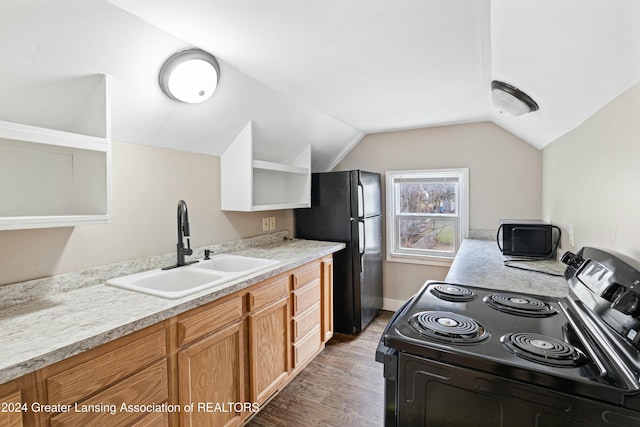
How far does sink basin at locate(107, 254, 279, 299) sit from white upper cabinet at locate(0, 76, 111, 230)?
0.41m

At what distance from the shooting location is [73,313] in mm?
1215

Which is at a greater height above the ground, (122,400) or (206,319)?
(206,319)

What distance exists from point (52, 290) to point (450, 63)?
2366mm

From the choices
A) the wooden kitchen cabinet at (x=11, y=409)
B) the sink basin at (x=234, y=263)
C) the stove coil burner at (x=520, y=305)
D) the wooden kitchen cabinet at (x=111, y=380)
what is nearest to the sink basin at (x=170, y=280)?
the sink basin at (x=234, y=263)

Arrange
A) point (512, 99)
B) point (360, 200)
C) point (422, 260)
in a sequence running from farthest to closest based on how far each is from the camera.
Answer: point (422, 260)
point (360, 200)
point (512, 99)

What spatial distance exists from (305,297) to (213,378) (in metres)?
0.92

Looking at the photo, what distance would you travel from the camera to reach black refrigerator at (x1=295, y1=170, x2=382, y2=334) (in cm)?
289

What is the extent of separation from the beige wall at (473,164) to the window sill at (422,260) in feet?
0.16

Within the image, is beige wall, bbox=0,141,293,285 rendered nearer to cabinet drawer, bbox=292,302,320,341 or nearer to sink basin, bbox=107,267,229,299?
sink basin, bbox=107,267,229,299

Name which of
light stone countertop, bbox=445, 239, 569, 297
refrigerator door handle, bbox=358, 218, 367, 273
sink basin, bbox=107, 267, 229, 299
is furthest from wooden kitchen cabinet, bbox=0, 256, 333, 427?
light stone countertop, bbox=445, 239, 569, 297

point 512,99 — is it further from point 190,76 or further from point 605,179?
point 190,76

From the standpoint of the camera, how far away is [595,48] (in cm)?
99

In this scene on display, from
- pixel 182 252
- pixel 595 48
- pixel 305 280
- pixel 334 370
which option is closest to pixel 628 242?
pixel 595 48

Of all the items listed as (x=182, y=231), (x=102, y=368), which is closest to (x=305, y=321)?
(x=182, y=231)
